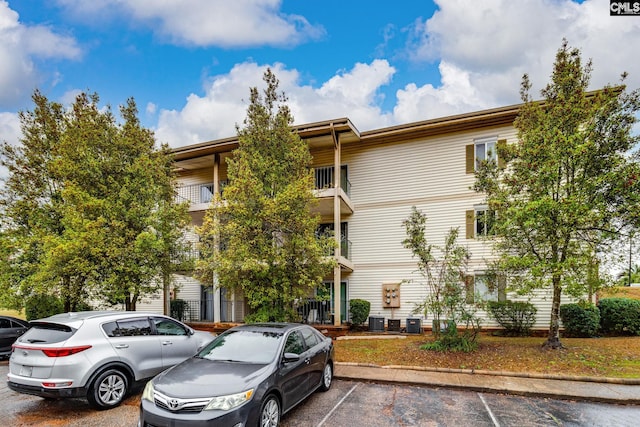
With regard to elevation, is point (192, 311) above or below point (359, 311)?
below

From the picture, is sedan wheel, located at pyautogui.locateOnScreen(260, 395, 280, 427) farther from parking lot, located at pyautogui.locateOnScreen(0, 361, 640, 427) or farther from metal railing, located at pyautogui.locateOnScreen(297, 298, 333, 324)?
metal railing, located at pyautogui.locateOnScreen(297, 298, 333, 324)

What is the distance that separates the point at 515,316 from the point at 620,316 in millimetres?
3427

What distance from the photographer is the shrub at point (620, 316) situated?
39.4 ft

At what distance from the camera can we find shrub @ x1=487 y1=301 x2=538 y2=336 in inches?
498

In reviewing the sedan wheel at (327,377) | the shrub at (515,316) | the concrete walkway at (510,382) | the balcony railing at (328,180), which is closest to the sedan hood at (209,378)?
the sedan wheel at (327,377)

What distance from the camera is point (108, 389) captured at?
19.1ft

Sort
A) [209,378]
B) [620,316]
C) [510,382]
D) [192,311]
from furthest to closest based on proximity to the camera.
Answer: [192,311], [620,316], [510,382], [209,378]

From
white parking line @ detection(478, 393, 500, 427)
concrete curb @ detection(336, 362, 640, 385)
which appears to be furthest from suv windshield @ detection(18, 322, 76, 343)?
white parking line @ detection(478, 393, 500, 427)

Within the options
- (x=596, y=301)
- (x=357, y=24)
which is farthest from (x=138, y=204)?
(x=596, y=301)

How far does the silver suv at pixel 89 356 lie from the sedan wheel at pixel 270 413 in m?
3.14

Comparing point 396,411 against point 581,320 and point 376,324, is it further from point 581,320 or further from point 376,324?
point 581,320

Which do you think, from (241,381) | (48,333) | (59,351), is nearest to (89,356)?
(59,351)

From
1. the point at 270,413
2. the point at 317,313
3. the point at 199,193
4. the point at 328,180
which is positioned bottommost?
the point at 317,313

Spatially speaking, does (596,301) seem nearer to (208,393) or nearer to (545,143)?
(545,143)
